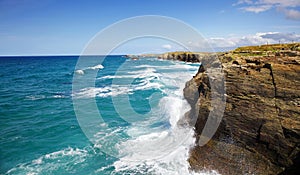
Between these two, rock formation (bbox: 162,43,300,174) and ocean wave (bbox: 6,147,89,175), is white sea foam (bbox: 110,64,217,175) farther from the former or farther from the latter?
ocean wave (bbox: 6,147,89,175)

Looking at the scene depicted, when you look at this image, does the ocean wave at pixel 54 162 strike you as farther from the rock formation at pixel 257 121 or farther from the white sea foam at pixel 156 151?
the rock formation at pixel 257 121

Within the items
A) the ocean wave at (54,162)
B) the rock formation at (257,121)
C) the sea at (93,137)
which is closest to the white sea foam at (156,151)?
the sea at (93,137)

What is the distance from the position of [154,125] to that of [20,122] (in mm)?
11211

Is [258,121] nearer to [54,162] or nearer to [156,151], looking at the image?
[156,151]

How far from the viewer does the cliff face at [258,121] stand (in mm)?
8383

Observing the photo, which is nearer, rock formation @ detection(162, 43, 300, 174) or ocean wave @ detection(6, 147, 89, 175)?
rock formation @ detection(162, 43, 300, 174)

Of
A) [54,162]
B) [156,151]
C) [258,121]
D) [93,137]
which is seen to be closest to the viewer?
[258,121]

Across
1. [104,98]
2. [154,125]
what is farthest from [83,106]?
[154,125]

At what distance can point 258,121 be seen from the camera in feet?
29.8

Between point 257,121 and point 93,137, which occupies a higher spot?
point 257,121

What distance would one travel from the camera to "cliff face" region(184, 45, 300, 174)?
8.38 m

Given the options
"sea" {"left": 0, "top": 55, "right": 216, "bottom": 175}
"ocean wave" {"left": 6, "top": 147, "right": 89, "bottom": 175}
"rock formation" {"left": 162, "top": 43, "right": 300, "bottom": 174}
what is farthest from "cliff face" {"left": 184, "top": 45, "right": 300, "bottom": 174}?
"ocean wave" {"left": 6, "top": 147, "right": 89, "bottom": 175}

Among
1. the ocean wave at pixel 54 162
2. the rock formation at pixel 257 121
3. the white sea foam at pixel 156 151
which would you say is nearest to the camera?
the rock formation at pixel 257 121

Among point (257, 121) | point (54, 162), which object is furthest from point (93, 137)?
point (257, 121)
